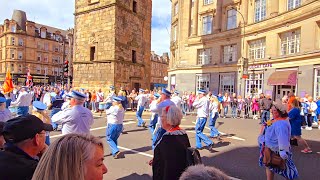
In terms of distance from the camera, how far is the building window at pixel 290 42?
22922mm

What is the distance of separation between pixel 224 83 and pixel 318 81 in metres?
11.7

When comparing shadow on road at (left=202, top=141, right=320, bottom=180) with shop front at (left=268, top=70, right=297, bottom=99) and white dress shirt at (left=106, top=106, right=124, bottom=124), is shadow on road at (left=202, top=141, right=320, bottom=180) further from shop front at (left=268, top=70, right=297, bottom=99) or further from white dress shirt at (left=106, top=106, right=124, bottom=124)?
shop front at (left=268, top=70, right=297, bottom=99)

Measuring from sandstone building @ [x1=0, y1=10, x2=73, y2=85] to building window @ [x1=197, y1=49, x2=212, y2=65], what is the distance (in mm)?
35445

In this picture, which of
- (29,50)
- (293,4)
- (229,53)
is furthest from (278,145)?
(29,50)

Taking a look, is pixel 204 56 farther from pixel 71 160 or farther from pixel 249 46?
pixel 71 160

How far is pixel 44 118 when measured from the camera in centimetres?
595

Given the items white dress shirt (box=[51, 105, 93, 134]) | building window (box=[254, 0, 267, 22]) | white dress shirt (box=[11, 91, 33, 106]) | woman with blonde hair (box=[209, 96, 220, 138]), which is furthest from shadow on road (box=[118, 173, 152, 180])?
building window (box=[254, 0, 267, 22])

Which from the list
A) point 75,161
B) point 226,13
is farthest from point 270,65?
point 75,161

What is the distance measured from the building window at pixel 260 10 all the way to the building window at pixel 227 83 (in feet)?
22.6

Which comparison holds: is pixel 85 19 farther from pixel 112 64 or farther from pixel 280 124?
pixel 280 124

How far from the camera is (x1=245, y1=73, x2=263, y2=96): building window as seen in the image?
26.6m

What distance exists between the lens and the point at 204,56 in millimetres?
33844

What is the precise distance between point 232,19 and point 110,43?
50.3 feet

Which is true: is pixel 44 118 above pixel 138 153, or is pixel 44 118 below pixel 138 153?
above
